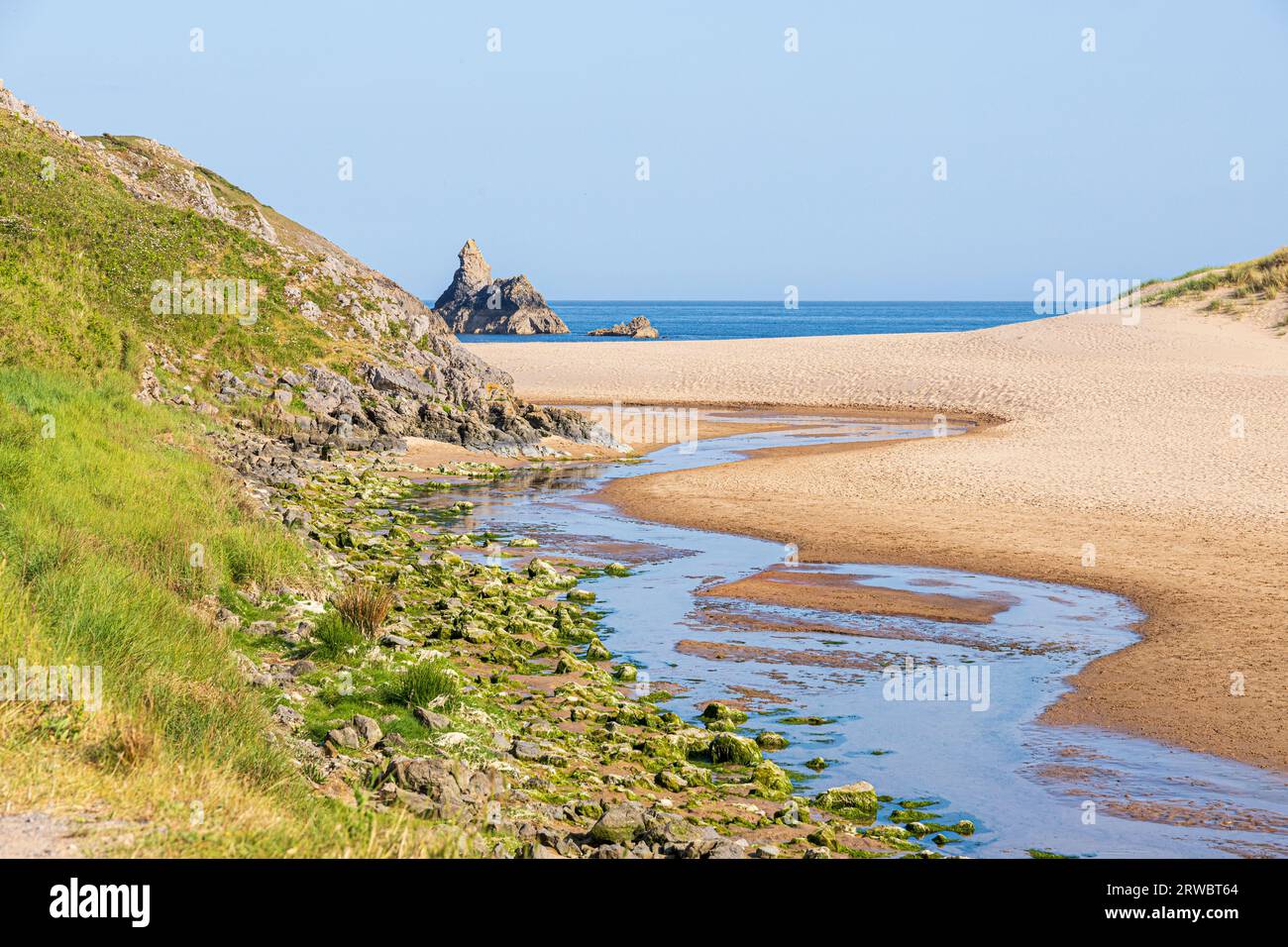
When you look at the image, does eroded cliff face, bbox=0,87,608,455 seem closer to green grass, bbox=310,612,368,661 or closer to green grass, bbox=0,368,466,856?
green grass, bbox=0,368,466,856

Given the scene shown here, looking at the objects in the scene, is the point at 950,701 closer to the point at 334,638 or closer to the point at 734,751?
the point at 734,751

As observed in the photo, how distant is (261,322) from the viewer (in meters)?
38.8

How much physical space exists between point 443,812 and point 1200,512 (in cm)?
1957

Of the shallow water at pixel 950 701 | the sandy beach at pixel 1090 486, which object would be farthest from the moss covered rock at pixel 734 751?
the sandy beach at pixel 1090 486

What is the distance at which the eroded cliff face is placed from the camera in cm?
3509

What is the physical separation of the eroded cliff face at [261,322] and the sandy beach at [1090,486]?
9370 mm

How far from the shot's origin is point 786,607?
56.9ft

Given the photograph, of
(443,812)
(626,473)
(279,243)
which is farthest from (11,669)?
(279,243)

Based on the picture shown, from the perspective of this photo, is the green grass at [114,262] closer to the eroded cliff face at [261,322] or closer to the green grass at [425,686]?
the eroded cliff face at [261,322]

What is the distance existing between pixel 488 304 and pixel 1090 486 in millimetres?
127582

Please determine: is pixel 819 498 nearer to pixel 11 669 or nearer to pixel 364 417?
pixel 364 417

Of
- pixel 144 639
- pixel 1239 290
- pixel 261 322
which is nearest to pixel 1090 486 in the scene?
pixel 144 639
